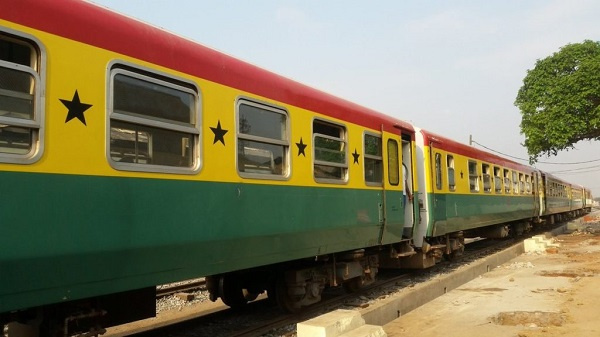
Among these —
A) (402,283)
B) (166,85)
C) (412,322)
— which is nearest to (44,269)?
(166,85)

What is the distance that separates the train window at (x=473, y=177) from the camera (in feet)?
40.2

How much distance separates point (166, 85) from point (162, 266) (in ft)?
4.95

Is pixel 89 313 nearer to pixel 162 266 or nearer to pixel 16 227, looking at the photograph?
pixel 162 266

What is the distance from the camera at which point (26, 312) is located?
352 centimetres

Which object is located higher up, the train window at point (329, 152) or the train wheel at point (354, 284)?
the train window at point (329, 152)

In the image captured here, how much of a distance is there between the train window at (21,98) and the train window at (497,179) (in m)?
13.5

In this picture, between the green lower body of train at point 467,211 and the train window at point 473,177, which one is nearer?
the green lower body of train at point 467,211

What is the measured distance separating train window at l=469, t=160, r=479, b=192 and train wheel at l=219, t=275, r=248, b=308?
7.45m

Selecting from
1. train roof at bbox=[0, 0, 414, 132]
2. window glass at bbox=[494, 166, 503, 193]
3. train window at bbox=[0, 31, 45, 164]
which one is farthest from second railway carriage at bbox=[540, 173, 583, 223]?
train window at bbox=[0, 31, 45, 164]

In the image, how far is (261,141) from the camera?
501cm

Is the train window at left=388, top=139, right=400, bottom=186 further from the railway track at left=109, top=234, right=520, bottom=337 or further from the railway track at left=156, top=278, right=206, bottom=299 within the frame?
the railway track at left=156, top=278, right=206, bottom=299

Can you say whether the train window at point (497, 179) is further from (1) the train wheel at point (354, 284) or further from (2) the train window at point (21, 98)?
(2) the train window at point (21, 98)

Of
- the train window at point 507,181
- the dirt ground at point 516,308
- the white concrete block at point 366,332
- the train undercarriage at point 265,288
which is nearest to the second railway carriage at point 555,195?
the train window at point 507,181

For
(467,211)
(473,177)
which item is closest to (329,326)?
(467,211)
